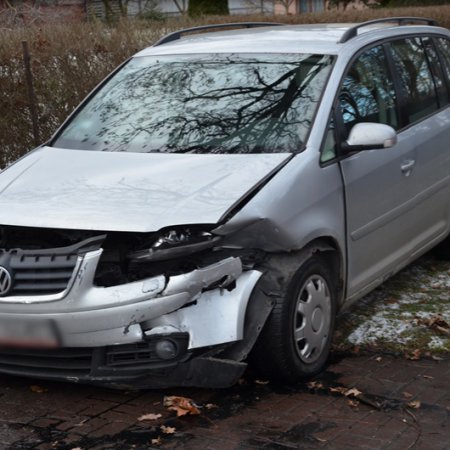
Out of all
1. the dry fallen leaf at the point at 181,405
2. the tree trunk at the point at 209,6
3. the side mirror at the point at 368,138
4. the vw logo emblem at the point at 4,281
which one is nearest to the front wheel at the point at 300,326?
the dry fallen leaf at the point at 181,405

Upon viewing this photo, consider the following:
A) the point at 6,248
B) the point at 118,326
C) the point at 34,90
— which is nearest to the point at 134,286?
the point at 118,326

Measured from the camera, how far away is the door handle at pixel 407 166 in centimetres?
613

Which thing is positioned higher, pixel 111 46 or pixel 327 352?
pixel 111 46

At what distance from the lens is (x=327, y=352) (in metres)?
5.34

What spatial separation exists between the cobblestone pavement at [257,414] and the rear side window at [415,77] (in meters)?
1.91

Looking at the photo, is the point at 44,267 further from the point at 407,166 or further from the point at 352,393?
the point at 407,166

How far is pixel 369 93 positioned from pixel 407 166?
0.52 m

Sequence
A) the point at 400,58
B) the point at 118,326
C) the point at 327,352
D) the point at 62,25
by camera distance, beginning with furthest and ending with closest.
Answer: the point at 62,25
the point at 400,58
the point at 327,352
the point at 118,326

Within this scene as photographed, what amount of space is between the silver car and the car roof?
0.02 meters

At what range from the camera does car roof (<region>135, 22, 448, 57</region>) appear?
6.04 meters

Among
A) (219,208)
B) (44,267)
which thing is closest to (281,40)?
(219,208)

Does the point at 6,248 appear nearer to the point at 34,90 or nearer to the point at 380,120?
the point at 380,120

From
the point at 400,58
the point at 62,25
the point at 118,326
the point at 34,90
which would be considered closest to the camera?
the point at 118,326

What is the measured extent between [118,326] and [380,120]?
7.94ft
